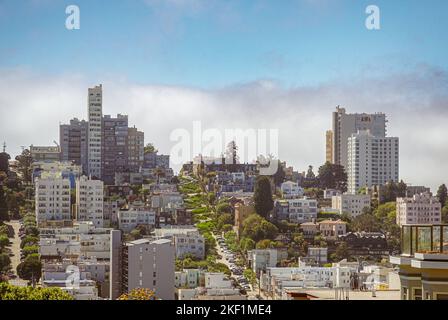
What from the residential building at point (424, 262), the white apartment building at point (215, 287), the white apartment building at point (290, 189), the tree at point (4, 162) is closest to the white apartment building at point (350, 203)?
the white apartment building at point (290, 189)

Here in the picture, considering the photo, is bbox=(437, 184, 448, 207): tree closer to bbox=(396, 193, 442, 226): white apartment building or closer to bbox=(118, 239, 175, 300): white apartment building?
bbox=(396, 193, 442, 226): white apartment building

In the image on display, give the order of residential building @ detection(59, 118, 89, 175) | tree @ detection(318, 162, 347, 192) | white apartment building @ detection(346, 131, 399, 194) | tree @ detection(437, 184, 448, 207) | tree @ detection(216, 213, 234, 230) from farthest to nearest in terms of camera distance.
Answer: tree @ detection(318, 162, 347, 192) → tree @ detection(216, 213, 234, 230) → white apartment building @ detection(346, 131, 399, 194) → residential building @ detection(59, 118, 89, 175) → tree @ detection(437, 184, 448, 207)

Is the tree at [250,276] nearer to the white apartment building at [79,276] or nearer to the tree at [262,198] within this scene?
the white apartment building at [79,276]

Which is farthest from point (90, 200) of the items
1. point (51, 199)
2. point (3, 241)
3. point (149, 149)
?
point (149, 149)

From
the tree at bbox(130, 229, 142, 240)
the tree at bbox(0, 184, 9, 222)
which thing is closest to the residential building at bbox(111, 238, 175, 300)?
the tree at bbox(130, 229, 142, 240)

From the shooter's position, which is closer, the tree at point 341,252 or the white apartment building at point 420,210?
the white apartment building at point 420,210
